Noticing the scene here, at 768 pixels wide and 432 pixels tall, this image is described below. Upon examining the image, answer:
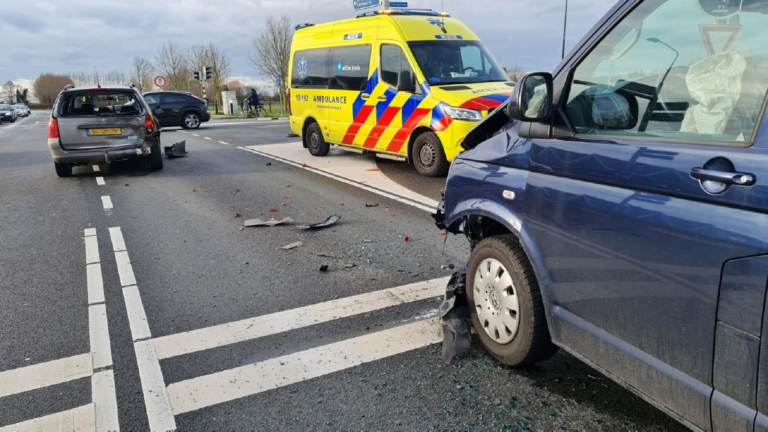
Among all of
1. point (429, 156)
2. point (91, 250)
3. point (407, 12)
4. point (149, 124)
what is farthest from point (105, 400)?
point (407, 12)

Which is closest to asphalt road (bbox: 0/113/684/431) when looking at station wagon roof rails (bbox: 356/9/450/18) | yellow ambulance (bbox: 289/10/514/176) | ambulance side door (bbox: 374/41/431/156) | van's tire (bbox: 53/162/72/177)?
yellow ambulance (bbox: 289/10/514/176)

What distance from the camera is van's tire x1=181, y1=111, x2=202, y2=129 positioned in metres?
25.3

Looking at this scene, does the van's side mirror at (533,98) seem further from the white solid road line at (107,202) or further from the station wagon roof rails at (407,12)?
the station wagon roof rails at (407,12)

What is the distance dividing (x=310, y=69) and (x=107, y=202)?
558 cm

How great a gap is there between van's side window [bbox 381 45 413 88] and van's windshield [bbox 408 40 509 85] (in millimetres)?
222

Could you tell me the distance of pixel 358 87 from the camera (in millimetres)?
10914

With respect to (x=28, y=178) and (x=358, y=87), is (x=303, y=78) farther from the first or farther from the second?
(x=28, y=178)

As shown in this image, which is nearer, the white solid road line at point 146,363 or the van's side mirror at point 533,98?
the van's side mirror at point 533,98

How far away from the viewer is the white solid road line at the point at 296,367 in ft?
10.3

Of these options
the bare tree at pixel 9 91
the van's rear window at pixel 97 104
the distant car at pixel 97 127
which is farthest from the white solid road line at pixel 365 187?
the bare tree at pixel 9 91

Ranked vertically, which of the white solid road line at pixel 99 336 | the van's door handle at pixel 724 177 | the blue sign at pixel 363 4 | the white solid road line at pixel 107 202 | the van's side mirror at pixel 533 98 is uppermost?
the blue sign at pixel 363 4

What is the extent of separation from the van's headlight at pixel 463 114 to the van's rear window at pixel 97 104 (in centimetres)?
605

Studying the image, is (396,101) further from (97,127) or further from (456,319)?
(456,319)

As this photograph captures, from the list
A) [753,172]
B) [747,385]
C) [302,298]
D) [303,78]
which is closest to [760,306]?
[747,385]
